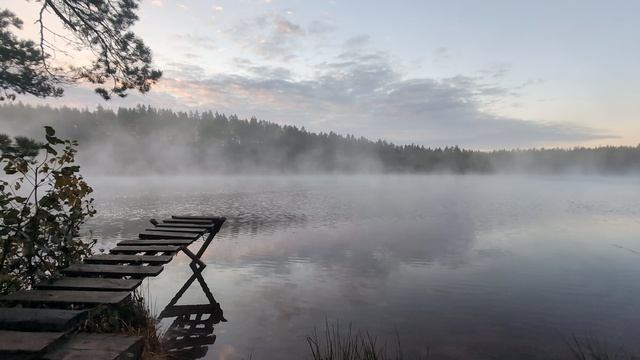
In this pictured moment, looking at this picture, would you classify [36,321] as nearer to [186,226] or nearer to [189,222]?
[186,226]

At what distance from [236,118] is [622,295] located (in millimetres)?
182191

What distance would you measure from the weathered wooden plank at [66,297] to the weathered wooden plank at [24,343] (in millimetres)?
1059

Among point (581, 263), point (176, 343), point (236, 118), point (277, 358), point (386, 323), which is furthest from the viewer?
point (236, 118)

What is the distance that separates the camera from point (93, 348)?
14.9 feet

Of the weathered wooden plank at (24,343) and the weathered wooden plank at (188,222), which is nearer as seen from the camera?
the weathered wooden plank at (24,343)

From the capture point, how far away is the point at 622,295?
1351 centimetres

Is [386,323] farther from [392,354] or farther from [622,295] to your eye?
[622,295]

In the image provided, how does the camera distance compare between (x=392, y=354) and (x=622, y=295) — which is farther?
(x=622, y=295)

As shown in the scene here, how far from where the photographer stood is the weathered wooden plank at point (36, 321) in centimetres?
451

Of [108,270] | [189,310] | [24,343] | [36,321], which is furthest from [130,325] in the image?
[24,343]

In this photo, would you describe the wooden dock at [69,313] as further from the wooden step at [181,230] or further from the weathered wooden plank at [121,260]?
the wooden step at [181,230]

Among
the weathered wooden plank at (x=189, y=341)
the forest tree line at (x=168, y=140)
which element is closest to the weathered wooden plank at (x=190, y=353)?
the weathered wooden plank at (x=189, y=341)

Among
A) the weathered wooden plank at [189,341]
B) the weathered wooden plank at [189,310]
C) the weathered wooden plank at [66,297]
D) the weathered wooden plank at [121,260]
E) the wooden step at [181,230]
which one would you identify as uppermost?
the weathered wooden plank at [66,297]

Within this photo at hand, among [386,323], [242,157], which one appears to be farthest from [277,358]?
[242,157]
